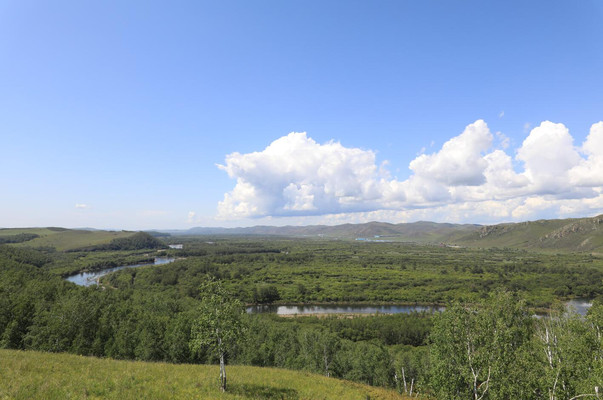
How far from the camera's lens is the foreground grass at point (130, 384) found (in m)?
15.7

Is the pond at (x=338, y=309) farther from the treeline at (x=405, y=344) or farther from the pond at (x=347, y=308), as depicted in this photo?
the treeline at (x=405, y=344)

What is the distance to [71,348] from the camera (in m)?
44.0

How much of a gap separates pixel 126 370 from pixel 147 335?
3374 centimetres

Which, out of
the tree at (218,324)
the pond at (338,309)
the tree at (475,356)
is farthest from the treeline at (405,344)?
the pond at (338,309)

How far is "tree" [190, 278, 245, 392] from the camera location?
21359mm

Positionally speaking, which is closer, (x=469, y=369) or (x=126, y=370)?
(x=126, y=370)

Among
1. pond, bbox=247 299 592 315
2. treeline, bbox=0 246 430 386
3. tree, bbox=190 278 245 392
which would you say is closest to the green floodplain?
treeline, bbox=0 246 430 386

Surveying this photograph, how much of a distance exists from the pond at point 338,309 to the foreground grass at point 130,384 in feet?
392

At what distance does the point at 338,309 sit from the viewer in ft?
482

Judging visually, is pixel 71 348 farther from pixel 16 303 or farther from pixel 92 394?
pixel 92 394

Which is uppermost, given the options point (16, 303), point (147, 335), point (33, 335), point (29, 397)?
point (29, 397)

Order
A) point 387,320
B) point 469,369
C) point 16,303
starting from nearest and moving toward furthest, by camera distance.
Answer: point 469,369 < point 16,303 < point 387,320

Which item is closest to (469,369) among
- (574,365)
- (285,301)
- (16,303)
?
(574,365)

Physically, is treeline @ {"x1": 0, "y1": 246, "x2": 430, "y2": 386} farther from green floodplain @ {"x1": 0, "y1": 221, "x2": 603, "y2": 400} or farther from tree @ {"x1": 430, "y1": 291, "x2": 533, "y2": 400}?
tree @ {"x1": 430, "y1": 291, "x2": 533, "y2": 400}
